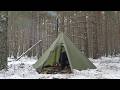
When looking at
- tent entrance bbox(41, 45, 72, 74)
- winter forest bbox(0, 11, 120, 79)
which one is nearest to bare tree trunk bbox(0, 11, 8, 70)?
tent entrance bbox(41, 45, 72, 74)

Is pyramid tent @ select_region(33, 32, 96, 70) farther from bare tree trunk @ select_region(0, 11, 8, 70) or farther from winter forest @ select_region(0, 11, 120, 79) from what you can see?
winter forest @ select_region(0, 11, 120, 79)

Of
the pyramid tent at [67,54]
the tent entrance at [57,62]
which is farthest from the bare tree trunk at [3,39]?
the tent entrance at [57,62]

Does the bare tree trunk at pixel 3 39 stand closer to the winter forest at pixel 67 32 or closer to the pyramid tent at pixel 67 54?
the pyramid tent at pixel 67 54

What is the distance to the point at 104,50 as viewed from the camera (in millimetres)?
18609

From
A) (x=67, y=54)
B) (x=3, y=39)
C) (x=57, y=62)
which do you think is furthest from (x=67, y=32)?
(x=3, y=39)

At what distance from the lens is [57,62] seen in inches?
316

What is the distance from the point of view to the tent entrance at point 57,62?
24.5ft

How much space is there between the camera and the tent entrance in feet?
24.5

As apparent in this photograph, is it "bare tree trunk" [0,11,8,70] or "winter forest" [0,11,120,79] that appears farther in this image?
"winter forest" [0,11,120,79]

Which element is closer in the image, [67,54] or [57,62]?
[67,54]

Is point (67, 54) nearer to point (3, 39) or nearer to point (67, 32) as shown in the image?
point (3, 39)
